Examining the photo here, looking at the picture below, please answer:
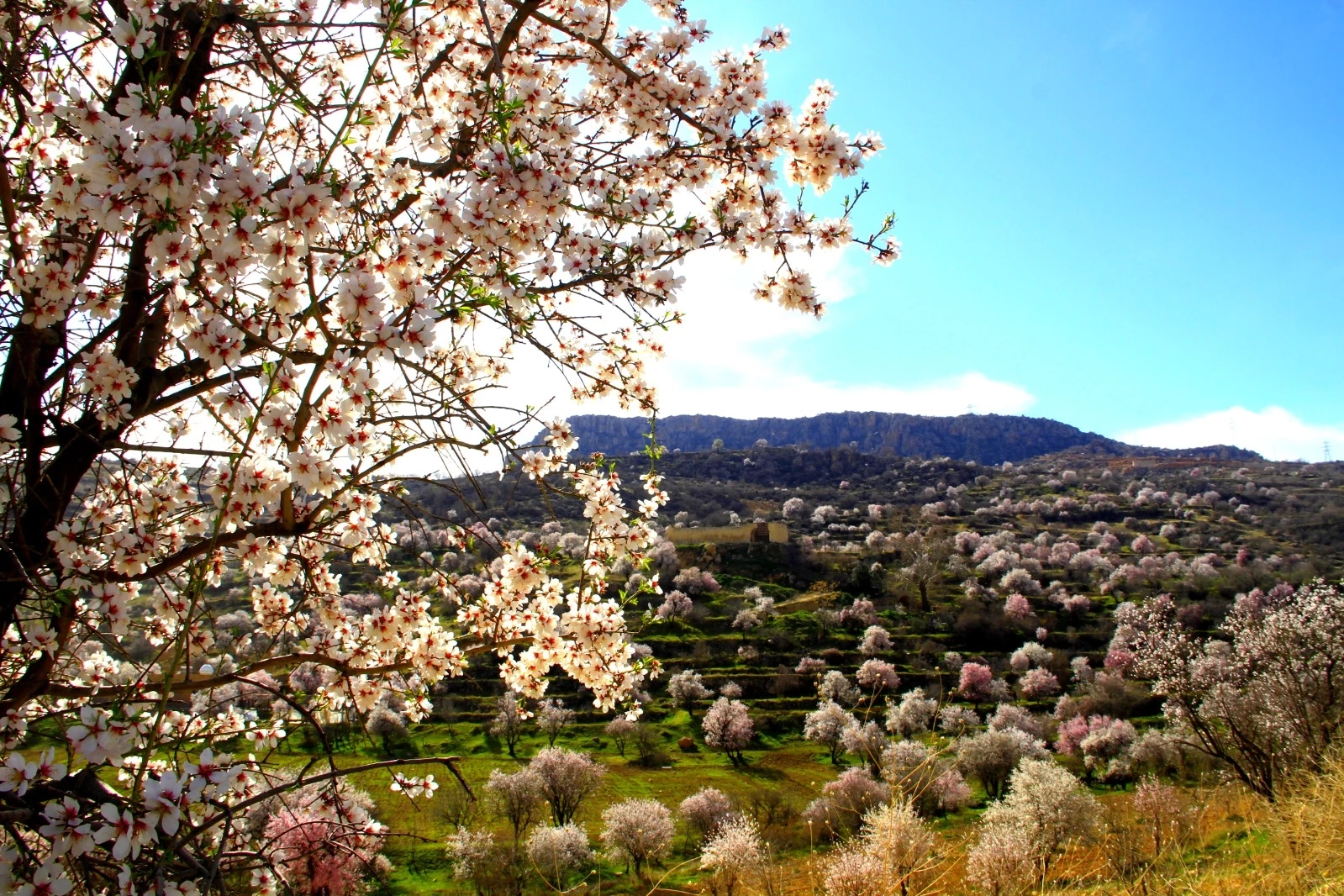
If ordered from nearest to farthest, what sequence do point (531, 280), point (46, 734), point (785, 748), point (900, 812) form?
point (46, 734) → point (531, 280) → point (900, 812) → point (785, 748)

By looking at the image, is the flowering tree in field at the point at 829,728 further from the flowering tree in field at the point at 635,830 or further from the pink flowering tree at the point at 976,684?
the flowering tree in field at the point at 635,830

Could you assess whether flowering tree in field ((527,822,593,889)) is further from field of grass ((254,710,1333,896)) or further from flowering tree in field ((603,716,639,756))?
flowering tree in field ((603,716,639,756))

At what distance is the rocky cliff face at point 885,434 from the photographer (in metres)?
164

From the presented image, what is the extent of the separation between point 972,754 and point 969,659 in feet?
55.8

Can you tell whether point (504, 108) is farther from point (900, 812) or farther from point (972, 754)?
point (972, 754)

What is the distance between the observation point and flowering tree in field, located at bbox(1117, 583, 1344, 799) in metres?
20.4

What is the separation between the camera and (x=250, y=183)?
2.12m

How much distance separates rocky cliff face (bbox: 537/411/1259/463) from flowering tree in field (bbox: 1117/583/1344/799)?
129062mm

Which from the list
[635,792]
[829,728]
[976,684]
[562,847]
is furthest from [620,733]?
[976,684]

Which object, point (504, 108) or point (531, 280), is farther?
point (531, 280)

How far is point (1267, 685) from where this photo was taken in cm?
2431

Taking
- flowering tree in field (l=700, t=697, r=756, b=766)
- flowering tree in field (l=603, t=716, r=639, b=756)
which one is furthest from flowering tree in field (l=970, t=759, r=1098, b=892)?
flowering tree in field (l=603, t=716, r=639, b=756)

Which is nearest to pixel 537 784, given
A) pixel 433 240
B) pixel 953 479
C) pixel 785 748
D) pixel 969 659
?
pixel 785 748

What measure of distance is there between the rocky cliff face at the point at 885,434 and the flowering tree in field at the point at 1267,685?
12906 centimetres
